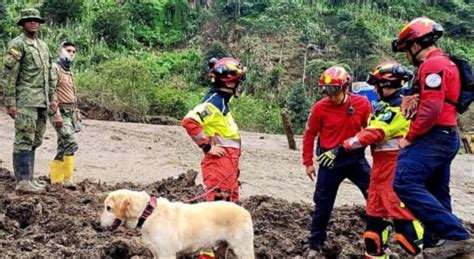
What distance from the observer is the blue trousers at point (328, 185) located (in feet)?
22.6

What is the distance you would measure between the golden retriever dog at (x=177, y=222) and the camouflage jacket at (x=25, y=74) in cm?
424

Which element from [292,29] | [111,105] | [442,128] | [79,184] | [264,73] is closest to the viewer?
[442,128]

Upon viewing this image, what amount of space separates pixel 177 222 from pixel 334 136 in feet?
7.06

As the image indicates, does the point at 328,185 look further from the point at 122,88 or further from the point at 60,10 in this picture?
the point at 60,10

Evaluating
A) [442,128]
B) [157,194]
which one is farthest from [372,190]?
[157,194]

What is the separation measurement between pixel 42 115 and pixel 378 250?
5.20 metres

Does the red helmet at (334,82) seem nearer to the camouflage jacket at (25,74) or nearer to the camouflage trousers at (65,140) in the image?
the camouflage jacket at (25,74)

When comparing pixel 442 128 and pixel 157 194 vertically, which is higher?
pixel 442 128

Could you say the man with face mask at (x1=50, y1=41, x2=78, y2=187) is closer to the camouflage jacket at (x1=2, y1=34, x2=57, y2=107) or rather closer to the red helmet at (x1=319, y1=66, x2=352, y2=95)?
the camouflage jacket at (x1=2, y1=34, x2=57, y2=107)

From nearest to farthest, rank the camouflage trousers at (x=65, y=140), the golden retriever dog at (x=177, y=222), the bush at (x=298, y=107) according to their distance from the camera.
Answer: the golden retriever dog at (x=177, y=222) < the camouflage trousers at (x=65, y=140) < the bush at (x=298, y=107)

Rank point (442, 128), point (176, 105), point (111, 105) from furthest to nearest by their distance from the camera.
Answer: point (176, 105), point (111, 105), point (442, 128)

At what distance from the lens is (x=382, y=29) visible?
43625 millimetres

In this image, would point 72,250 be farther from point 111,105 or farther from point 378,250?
point 111,105

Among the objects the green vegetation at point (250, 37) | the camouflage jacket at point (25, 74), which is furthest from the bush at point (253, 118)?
the camouflage jacket at point (25, 74)
